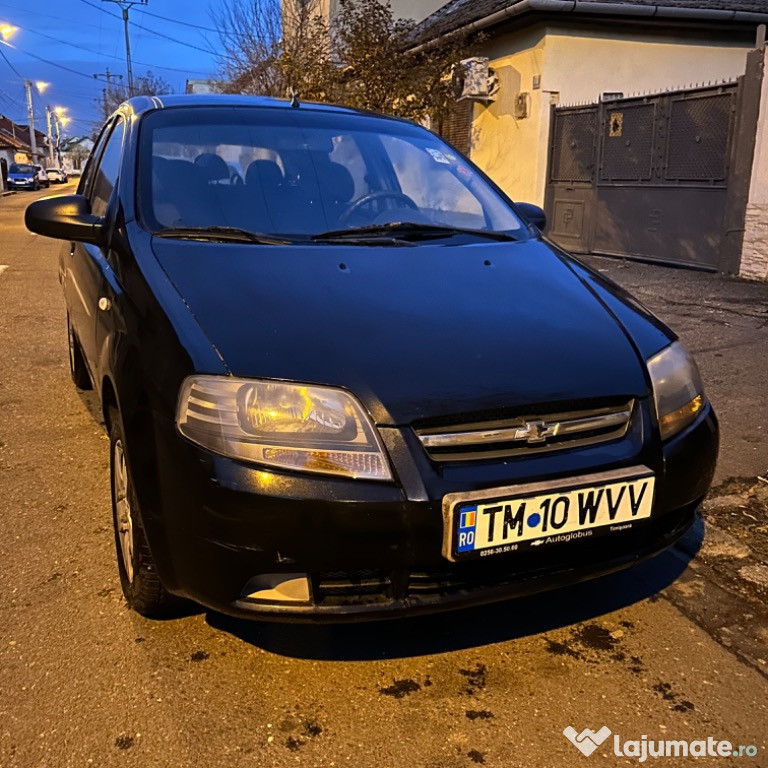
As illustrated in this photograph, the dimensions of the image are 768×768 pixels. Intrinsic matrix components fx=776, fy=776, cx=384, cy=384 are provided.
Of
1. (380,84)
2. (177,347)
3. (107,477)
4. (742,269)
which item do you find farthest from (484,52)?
(177,347)

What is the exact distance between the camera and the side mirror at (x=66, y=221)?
2.80 metres

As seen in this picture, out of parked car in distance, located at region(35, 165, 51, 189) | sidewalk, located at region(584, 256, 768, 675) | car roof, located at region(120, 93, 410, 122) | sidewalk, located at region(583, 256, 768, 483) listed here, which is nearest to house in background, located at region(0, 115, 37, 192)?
parked car in distance, located at region(35, 165, 51, 189)

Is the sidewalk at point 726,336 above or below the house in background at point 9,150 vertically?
below

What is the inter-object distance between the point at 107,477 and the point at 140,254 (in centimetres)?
141

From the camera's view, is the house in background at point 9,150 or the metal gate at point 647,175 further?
the house in background at point 9,150

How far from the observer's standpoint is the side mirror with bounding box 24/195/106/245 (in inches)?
110

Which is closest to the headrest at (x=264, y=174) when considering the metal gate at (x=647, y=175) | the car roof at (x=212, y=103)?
the car roof at (x=212, y=103)

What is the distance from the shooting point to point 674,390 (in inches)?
87.9

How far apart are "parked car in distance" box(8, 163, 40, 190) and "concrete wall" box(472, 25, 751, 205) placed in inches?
1943

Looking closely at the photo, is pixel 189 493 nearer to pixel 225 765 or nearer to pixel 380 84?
pixel 225 765

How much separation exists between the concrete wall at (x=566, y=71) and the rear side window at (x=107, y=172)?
9787 mm

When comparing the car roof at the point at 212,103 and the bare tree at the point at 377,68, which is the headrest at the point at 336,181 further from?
the bare tree at the point at 377,68

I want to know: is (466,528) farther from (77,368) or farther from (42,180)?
(42,180)

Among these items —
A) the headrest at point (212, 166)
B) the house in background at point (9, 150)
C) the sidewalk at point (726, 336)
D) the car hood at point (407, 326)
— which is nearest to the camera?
the car hood at point (407, 326)
